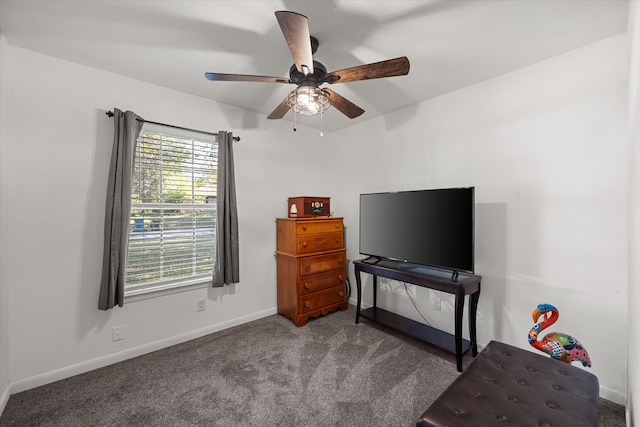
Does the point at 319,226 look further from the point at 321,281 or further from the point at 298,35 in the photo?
the point at 298,35

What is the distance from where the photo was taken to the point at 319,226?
323 centimetres

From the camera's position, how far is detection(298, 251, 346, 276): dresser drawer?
3043mm

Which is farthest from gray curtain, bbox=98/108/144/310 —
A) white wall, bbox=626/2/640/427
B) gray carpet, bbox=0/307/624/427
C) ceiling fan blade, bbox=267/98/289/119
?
white wall, bbox=626/2/640/427

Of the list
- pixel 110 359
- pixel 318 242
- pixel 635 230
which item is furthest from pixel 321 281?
pixel 635 230

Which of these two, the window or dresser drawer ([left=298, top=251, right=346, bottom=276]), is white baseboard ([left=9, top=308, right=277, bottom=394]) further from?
dresser drawer ([left=298, top=251, right=346, bottom=276])

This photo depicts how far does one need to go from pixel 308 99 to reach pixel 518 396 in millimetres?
2009

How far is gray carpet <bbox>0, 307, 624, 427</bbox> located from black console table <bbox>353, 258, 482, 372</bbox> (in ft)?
0.42

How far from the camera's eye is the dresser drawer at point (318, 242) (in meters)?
3.06

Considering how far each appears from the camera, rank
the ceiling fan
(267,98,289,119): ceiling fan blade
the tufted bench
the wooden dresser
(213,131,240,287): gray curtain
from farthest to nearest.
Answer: the wooden dresser < (213,131,240,287): gray curtain < (267,98,289,119): ceiling fan blade < the ceiling fan < the tufted bench

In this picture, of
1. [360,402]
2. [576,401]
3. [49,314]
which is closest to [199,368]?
[49,314]

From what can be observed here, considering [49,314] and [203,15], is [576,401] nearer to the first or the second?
[203,15]

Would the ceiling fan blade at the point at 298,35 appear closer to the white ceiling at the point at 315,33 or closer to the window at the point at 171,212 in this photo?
the white ceiling at the point at 315,33

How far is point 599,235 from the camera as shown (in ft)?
6.16

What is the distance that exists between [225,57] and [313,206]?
1.77 meters
